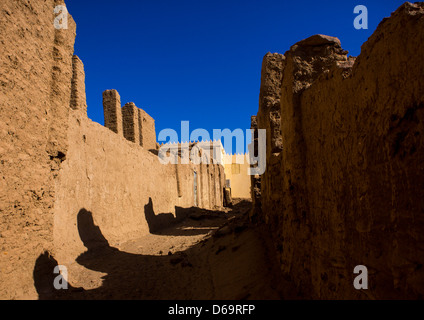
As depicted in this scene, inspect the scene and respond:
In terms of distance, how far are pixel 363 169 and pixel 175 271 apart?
4.57 m

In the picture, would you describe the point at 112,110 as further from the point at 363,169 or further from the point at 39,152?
the point at 363,169

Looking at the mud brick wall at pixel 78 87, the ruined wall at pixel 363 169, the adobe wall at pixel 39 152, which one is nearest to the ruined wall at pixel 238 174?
the mud brick wall at pixel 78 87

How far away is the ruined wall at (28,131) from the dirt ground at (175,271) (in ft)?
1.55

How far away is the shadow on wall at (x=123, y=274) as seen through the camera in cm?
397

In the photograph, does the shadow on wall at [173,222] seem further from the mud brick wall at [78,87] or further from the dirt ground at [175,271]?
the mud brick wall at [78,87]

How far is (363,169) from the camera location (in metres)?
1.95

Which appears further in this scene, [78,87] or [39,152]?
[78,87]

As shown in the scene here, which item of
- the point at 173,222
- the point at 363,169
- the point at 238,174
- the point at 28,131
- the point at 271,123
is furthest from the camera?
the point at 238,174

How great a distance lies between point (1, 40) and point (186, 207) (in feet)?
43.3

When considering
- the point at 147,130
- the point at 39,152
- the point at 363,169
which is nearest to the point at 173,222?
the point at 147,130

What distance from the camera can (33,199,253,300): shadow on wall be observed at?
397 cm

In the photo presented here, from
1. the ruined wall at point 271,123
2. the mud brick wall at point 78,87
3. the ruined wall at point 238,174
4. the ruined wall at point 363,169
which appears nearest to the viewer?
the ruined wall at point 363,169

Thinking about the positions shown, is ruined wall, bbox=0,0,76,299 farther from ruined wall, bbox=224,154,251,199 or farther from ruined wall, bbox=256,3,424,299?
ruined wall, bbox=224,154,251,199

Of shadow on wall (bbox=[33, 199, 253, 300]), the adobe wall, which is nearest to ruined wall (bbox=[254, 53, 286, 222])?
shadow on wall (bbox=[33, 199, 253, 300])
